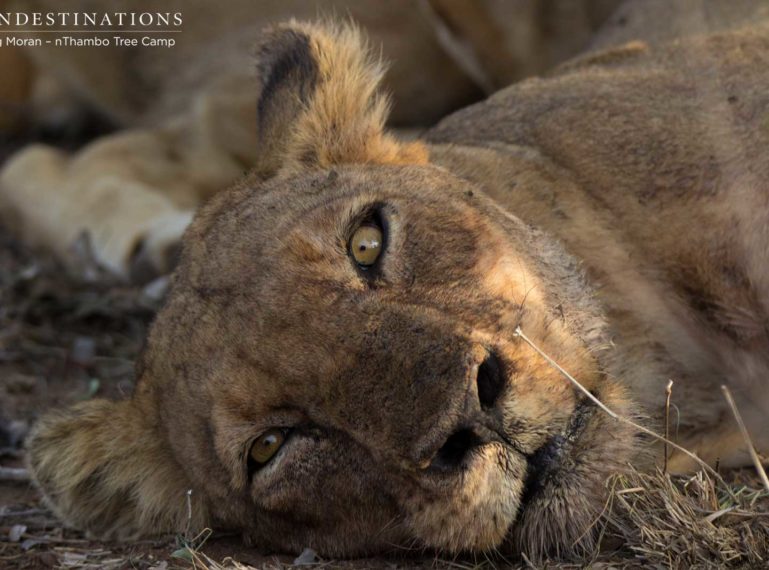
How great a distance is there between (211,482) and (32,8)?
4261 mm

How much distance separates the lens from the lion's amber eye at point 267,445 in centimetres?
278

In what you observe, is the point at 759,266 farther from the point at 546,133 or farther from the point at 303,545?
the point at 303,545

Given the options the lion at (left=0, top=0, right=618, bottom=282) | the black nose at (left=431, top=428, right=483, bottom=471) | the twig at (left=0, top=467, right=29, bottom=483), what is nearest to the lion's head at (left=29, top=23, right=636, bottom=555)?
the black nose at (left=431, top=428, right=483, bottom=471)

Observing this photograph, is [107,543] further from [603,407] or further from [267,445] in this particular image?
[603,407]

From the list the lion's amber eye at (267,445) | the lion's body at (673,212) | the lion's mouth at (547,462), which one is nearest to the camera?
Result: the lion's mouth at (547,462)

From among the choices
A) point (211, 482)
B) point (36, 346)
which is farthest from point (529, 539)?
point (36, 346)

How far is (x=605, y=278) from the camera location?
321 centimetres

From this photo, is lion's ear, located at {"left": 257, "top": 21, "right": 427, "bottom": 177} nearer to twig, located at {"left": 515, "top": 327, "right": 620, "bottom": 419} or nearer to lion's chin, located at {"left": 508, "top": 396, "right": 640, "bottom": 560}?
twig, located at {"left": 515, "top": 327, "right": 620, "bottom": 419}

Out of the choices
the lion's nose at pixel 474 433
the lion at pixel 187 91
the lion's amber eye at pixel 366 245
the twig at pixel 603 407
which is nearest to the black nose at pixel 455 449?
the lion's nose at pixel 474 433

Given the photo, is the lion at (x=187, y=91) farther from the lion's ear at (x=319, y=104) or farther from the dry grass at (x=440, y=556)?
the lion's ear at (x=319, y=104)

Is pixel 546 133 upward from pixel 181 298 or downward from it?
upward

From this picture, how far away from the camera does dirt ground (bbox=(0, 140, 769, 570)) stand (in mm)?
2498

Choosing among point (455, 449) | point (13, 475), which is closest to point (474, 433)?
point (455, 449)

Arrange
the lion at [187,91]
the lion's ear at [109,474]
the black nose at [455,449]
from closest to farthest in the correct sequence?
the black nose at [455,449] < the lion's ear at [109,474] < the lion at [187,91]
